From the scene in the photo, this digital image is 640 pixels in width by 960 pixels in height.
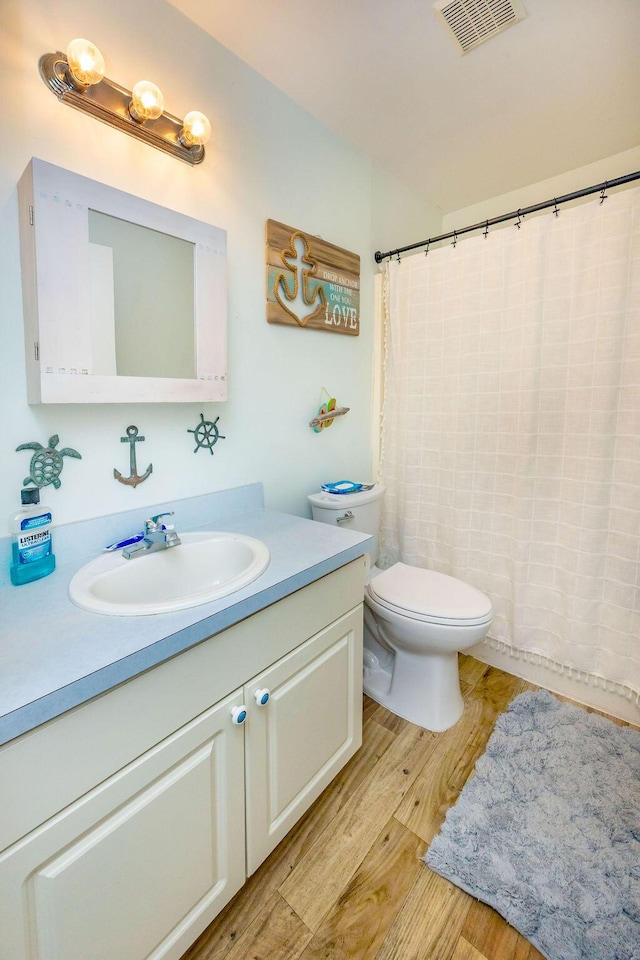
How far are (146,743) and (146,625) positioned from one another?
202 mm

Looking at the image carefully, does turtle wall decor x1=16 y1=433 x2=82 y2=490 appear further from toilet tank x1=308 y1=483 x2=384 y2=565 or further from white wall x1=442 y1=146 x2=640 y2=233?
white wall x1=442 y1=146 x2=640 y2=233

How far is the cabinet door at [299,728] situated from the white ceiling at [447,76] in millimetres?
1783

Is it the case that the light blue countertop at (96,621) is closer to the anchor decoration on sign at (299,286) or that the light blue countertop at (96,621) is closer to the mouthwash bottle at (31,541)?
the mouthwash bottle at (31,541)

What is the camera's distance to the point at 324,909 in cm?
102

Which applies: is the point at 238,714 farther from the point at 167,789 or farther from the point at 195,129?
the point at 195,129

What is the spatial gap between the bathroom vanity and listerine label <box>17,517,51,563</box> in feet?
0.83

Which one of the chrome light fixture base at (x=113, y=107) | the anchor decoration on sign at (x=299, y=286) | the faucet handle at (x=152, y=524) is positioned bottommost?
the faucet handle at (x=152, y=524)

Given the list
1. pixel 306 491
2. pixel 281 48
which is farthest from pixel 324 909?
pixel 281 48

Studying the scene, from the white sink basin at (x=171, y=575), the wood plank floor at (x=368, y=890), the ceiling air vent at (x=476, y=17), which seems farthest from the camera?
the ceiling air vent at (x=476, y=17)

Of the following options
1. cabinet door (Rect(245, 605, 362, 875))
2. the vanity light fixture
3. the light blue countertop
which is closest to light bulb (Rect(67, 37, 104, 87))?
the vanity light fixture

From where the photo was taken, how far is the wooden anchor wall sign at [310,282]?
5.08ft

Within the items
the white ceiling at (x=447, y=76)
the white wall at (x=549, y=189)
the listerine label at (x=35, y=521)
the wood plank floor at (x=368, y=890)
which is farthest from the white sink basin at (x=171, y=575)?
the white wall at (x=549, y=189)

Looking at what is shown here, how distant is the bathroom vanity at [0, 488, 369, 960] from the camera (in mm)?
619

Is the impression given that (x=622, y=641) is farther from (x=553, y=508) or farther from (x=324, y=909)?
(x=324, y=909)
